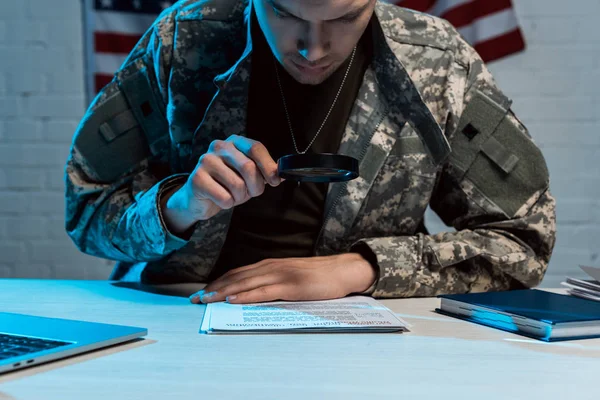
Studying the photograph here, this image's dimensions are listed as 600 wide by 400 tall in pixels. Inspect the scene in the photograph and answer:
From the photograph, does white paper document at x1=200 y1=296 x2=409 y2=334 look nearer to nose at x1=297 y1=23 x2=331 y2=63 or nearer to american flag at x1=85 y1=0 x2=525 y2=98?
nose at x1=297 y1=23 x2=331 y2=63

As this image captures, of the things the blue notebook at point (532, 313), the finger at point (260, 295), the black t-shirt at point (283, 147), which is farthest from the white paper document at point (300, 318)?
the black t-shirt at point (283, 147)

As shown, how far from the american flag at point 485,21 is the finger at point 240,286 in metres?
1.76

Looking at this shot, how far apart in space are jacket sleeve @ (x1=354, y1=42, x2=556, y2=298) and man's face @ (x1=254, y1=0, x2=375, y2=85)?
32cm

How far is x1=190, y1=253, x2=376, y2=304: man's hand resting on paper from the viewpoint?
Answer: 1.00m

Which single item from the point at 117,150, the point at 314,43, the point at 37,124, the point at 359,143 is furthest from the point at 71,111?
the point at 314,43

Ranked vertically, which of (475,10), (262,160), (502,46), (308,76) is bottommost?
(262,160)

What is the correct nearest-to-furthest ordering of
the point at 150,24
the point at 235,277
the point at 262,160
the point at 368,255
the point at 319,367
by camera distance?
the point at 319,367, the point at 262,160, the point at 235,277, the point at 368,255, the point at 150,24

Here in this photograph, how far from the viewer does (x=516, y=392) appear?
0.60 meters

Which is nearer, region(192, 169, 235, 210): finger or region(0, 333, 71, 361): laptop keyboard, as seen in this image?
region(0, 333, 71, 361): laptop keyboard

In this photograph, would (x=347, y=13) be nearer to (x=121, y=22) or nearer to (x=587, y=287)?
(x=587, y=287)

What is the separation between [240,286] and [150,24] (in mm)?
1745

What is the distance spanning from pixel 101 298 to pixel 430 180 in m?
0.66

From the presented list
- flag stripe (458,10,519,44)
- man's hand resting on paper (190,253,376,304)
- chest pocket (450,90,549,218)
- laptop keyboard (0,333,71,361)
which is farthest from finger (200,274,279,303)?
flag stripe (458,10,519,44)

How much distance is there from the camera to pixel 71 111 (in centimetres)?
257
